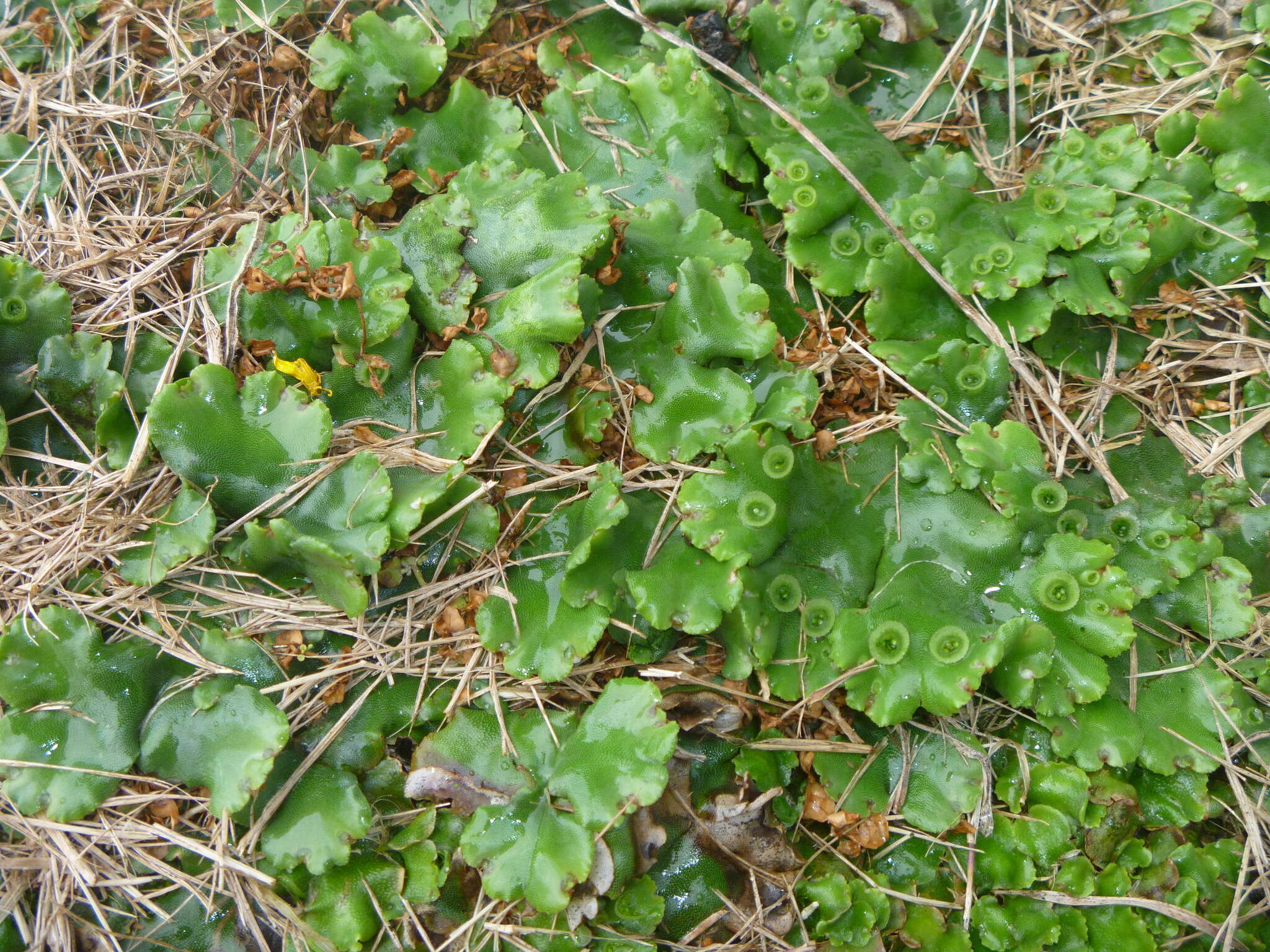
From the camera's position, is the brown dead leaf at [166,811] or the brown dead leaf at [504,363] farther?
the brown dead leaf at [504,363]

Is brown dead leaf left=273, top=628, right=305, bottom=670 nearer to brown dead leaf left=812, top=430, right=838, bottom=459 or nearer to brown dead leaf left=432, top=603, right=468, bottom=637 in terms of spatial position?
brown dead leaf left=432, top=603, right=468, bottom=637

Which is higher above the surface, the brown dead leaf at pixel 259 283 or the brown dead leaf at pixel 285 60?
the brown dead leaf at pixel 285 60

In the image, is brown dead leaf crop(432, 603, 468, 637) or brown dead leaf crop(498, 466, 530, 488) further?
brown dead leaf crop(498, 466, 530, 488)

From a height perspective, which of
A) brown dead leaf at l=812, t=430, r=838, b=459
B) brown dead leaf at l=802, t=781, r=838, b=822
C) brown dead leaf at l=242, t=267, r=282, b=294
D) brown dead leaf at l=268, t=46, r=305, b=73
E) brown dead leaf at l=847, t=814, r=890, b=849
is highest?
brown dead leaf at l=268, t=46, r=305, b=73

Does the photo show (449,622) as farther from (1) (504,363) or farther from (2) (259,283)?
(2) (259,283)

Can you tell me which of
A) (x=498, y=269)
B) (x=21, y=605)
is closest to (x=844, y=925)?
(x=498, y=269)

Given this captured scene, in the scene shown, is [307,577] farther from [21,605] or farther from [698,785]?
[698,785]

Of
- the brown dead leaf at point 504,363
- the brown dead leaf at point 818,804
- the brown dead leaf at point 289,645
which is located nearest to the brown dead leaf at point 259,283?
the brown dead leaf at point 504,363

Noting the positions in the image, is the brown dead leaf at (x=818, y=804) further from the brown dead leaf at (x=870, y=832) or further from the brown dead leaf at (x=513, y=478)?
the brown dead leaf at (x=513, y=478)

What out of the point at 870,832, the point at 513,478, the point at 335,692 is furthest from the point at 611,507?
the point at 870,832

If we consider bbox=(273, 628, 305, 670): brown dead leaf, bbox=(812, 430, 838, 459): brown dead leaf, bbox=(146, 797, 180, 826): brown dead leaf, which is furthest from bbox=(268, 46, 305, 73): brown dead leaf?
bbox=(146, 797, 180, 826): brown dead leaf
